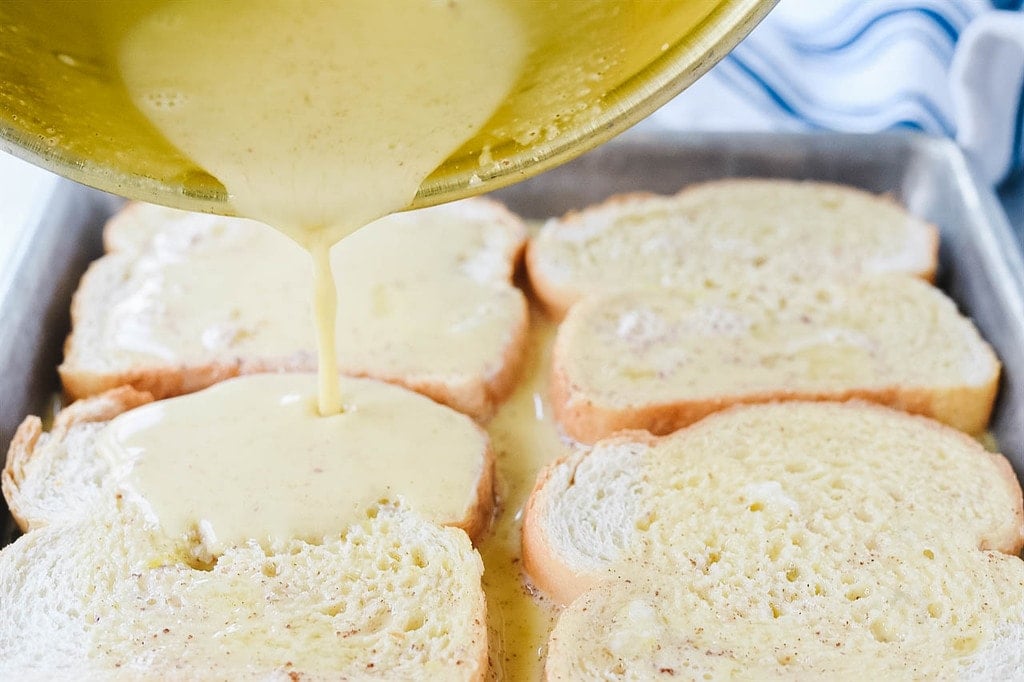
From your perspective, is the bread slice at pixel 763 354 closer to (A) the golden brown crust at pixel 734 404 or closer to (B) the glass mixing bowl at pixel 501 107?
(A) the golden brown crust at pixel 734 404

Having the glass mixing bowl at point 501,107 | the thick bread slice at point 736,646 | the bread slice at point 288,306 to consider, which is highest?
the glass mixing bowl at point 501,107

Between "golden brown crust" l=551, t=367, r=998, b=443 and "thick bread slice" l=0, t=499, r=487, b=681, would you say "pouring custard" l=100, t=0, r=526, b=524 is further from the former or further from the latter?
"golden brown crust" l=551, t=367, r=998, b=443

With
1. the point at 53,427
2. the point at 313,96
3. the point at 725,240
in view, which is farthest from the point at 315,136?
the point at 725,240

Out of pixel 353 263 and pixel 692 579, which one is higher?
pixel 353 263

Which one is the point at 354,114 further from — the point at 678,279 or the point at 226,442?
the point at 678,279

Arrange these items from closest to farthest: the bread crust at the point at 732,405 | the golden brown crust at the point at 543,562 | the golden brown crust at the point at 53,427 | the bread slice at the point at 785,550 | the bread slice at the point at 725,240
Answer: the bread slice at the point at 785,550, the golden brown crust at the point at 543,562, the golden brown crust at the point at 53,427, the bread crust at the point at 732,405, the bread slice at the point at 725,240

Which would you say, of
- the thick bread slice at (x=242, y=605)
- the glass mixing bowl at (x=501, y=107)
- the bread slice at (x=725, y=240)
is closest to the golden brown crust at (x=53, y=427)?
the thick bread slice at (x=242, y=605)

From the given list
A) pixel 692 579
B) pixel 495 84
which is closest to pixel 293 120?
pixel 495 84
